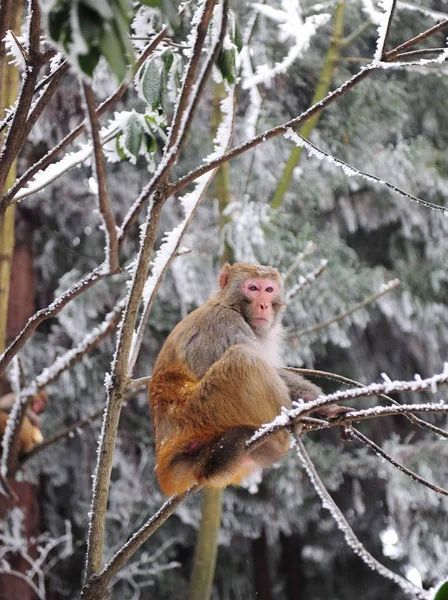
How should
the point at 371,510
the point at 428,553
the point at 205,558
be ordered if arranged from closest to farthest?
the point at 205,558, the point at 428,553, the point at 371,510

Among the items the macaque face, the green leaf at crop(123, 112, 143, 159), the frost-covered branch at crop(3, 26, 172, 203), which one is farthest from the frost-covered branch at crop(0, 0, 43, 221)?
the macaque face

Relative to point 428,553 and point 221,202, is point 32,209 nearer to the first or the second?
point 221,202

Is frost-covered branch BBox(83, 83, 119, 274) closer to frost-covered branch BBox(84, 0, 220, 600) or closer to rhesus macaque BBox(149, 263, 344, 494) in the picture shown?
frost-covered branch BBox(84, 0, 220, 600)

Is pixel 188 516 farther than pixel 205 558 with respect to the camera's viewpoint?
Yes

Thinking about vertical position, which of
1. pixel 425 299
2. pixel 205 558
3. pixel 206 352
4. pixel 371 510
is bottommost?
pixel 371 510

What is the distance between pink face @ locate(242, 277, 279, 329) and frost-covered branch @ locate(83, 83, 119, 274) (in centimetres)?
164

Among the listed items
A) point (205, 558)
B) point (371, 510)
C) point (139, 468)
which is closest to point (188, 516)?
point (139, 468)

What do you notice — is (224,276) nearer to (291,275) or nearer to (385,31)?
(385,31)

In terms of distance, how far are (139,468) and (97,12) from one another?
680 centimetres

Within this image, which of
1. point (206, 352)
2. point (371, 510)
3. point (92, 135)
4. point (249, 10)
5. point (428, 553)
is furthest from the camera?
point (371, 510)

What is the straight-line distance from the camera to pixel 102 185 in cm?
131

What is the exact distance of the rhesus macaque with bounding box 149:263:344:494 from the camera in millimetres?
2412

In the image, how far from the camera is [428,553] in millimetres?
6789

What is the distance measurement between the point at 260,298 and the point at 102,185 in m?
1.90
